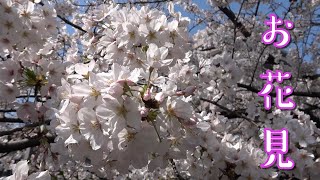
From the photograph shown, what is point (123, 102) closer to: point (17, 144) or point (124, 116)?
point (124, 116)

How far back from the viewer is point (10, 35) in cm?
246

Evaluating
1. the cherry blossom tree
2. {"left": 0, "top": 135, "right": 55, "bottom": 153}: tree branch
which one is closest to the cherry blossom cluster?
the cherry blossom tree

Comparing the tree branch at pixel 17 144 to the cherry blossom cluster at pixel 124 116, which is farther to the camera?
the tree branch at pixel 17 144

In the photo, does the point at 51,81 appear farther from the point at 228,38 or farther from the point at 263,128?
the point at 228,38

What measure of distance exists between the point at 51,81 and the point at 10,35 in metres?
0.41

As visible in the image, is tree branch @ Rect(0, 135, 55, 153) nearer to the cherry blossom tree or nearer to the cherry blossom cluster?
the cherry blossom tree

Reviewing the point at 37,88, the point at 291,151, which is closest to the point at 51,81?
the point at 37,88

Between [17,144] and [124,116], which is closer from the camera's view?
[124,116]

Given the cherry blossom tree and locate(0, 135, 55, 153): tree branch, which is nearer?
the cherry blossom tree

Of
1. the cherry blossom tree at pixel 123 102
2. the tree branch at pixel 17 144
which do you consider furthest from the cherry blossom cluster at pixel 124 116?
the tree branch at pixel 17 144

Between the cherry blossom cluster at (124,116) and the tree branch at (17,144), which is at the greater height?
the cherry blossom cluster at (124,116)

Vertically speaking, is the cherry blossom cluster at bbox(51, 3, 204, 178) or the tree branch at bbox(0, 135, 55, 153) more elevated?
the cherry blossom cluster at bbox(51, 3, 204, 178)

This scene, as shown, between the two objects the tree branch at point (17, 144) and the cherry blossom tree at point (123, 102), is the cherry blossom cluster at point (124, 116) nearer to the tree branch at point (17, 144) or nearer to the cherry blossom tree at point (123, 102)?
the cherry blossom tree at point (123, 102)

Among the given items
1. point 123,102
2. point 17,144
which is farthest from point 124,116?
point 17,144
